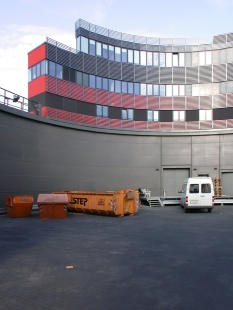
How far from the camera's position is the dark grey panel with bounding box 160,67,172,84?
35281 millimetres

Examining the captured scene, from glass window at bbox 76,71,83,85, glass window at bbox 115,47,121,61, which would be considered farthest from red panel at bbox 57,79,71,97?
glass window at bbox 115,47,121,61

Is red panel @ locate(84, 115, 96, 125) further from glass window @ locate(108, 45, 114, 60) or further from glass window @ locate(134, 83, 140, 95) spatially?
glass window @ locate(108, 45, 114, 60)

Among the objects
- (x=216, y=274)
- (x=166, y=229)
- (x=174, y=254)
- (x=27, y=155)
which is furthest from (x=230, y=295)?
(x=27, y=155)

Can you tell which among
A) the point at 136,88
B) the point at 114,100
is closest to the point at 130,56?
the point at 136,88

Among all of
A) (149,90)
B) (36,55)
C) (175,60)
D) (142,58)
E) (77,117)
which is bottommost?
(77,117)

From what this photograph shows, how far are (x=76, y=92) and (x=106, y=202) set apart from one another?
16.5m

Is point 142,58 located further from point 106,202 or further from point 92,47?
point 106,202

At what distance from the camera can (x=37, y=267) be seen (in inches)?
291

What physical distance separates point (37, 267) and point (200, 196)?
15384mm

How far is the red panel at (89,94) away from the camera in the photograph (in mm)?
32969

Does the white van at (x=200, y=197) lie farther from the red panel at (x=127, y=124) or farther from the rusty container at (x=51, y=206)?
the red panel at (x=127, y=124)

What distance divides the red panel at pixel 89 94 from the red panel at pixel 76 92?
478 millimetres

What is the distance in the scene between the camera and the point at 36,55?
101 feet

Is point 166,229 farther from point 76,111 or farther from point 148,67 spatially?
point 148,67
